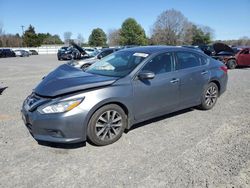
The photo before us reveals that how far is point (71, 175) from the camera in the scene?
3.05m

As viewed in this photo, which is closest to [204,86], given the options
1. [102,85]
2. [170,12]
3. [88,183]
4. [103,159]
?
[102,85]

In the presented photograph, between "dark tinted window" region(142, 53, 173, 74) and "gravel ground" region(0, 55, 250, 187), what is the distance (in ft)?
3.61

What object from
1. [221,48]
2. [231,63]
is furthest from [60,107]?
[221,48]

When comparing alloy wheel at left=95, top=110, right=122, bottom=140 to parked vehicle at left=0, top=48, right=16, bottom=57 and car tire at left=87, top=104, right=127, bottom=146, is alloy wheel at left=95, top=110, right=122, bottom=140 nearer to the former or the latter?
car tire at left=87, top=104, right=127, bottom=146

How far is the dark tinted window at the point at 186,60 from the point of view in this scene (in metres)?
4.87

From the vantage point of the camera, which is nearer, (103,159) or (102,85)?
(103,159)

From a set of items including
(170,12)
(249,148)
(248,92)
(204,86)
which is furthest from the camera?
(170,12)

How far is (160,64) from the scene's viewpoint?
4.54 m

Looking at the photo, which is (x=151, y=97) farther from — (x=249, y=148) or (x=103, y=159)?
(x=249, y=148)

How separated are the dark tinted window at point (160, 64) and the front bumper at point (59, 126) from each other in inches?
60.1

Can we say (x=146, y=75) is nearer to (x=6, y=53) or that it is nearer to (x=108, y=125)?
(x=108, y=125)

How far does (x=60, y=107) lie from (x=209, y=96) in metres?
3.69

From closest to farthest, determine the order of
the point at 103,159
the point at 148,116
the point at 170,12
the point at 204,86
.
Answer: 1. the point at 103,159
2. the point at 148,116
3. the point at 204,86
4. the point at 170,12

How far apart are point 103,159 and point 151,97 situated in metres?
1.45
